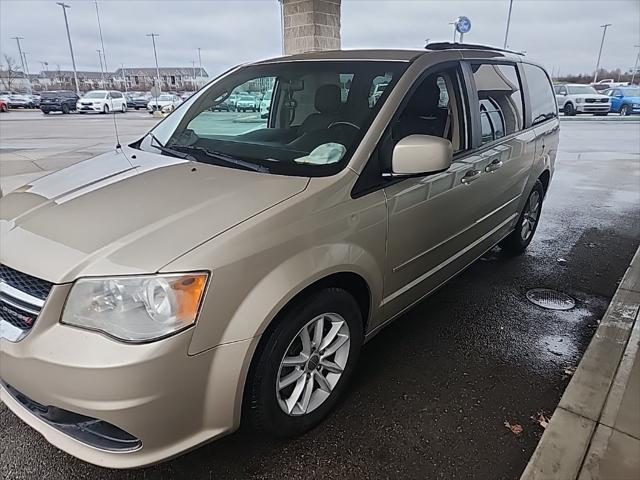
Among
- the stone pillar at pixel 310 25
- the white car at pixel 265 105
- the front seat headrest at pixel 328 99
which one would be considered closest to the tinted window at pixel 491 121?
the front seat headrest at pixel 328 99

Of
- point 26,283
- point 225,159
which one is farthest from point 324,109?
point 26,283

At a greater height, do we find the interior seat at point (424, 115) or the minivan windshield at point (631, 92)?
the interior seat at point (424, 115)

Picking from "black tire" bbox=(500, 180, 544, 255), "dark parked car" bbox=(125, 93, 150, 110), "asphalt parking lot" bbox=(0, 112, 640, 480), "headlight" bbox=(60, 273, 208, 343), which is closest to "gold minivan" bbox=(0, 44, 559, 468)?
"headlight" bbox=(60, 273, 208, 343)

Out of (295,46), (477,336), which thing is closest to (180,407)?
(477,336)

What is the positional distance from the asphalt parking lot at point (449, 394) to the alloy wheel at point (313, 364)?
0.19 metres

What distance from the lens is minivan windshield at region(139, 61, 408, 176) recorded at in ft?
7.59

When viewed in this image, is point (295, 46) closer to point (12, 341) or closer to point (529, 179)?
point (529, 179)

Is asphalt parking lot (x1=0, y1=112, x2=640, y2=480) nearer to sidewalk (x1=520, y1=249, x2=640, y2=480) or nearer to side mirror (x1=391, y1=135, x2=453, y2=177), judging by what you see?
sidewalk (x1=520, y1=249, x2=640, y2=480)

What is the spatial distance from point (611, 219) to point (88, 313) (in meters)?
6.26

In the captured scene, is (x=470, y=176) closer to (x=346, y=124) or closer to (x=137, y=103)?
(x=346, y=124)

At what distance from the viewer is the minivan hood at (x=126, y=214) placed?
1.64m

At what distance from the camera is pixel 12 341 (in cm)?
168

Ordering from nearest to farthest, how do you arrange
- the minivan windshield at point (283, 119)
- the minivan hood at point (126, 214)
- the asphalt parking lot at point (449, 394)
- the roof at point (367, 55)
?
the minivan hood at point (126, 214) < the asphalt parking lot at point (449, 394) < the minivan windshield at point (283, 119) < the roof at point (367, 55)

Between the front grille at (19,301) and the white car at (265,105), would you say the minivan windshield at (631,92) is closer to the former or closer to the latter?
the white car at (265,105)
